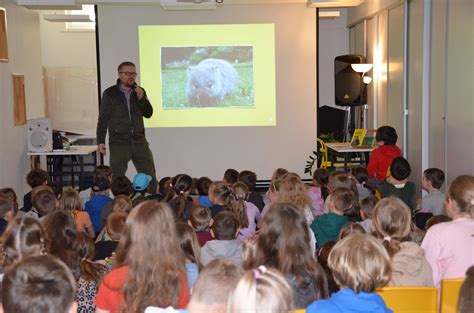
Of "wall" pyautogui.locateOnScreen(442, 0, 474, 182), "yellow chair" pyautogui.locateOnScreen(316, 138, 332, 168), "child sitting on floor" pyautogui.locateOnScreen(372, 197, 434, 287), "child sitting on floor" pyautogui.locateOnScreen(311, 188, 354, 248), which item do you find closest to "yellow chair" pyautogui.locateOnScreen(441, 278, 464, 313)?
"child sitting on floor" pyautogui.locateOnScreen(372, 197, 434, 287)

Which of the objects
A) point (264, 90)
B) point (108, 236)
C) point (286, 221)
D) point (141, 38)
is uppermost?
point (141, 38)

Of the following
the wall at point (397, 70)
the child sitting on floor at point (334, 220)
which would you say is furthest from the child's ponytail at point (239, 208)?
the wall at point (397, 70)

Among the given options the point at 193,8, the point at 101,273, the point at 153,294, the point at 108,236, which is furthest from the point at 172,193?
the point at 193,8

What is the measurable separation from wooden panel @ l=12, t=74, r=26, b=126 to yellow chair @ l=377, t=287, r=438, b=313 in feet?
23.4

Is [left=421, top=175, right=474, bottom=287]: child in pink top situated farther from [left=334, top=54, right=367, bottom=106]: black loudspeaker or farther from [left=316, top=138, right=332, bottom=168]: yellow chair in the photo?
[left=334, top=54, right=367, bottom=106]: black loudspeaker

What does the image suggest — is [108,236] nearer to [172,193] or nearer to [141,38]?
[172,193]

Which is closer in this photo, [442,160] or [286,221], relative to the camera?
[286,221]

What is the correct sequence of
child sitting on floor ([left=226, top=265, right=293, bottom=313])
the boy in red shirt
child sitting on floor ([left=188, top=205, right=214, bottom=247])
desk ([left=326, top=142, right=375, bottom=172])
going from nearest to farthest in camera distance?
1. child sitting on floor ([left=226, top=265, right=293, bottom=313])
2. child sitting on floor ([left=188, top=205, right=214, bottom=247])
3. the boy in red shirt
4. desk ([left=326, top=142, right=375, bottom=172])

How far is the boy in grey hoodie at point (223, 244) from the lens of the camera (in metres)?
3.75

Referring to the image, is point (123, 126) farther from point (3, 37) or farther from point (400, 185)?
point (400, 185)

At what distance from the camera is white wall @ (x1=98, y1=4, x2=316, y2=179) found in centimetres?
1016

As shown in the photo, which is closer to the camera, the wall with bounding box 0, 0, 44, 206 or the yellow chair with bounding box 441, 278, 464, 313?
the yellow chair with bounding box 441, 278, 464, 313

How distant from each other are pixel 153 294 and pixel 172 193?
287 cm

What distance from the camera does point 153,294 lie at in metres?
2.66
